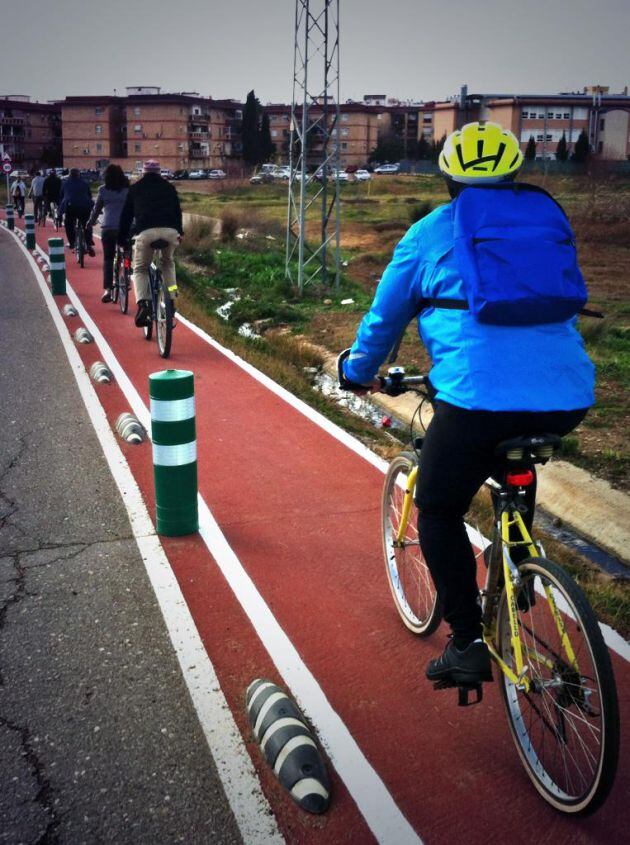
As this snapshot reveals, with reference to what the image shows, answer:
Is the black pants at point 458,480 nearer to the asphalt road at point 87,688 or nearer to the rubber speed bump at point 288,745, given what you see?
the rubber speed bump at point 288,745

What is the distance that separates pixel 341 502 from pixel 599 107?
125 m

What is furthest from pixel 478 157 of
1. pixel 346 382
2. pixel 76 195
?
pixel 76 195

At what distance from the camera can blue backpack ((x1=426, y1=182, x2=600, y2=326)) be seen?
9.67ft

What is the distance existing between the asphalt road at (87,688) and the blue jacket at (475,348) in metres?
1.83

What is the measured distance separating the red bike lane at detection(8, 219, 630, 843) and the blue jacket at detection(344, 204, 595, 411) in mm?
1523

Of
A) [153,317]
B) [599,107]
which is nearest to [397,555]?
[153,317]

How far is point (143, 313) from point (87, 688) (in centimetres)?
852

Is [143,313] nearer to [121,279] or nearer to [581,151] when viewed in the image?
[121,279]

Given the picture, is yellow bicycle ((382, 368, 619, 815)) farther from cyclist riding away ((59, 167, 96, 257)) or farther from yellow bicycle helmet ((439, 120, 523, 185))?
cyclist riding away ((59, 167, 96, 257))

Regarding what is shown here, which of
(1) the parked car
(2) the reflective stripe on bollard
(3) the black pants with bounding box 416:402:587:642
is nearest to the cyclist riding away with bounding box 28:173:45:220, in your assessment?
(2) the reflective stripe on bollard

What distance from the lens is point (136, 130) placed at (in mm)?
124438

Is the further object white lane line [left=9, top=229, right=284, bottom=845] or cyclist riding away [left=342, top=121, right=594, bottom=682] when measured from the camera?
white lane line [left=9, top=229, right=284, bottom=845]

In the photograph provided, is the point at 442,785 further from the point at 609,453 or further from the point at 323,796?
the point at 609,453

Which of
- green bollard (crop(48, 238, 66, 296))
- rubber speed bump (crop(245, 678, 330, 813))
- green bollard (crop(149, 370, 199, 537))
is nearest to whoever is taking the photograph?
rubber speed bump (crop(245, 678, 330, 813))
